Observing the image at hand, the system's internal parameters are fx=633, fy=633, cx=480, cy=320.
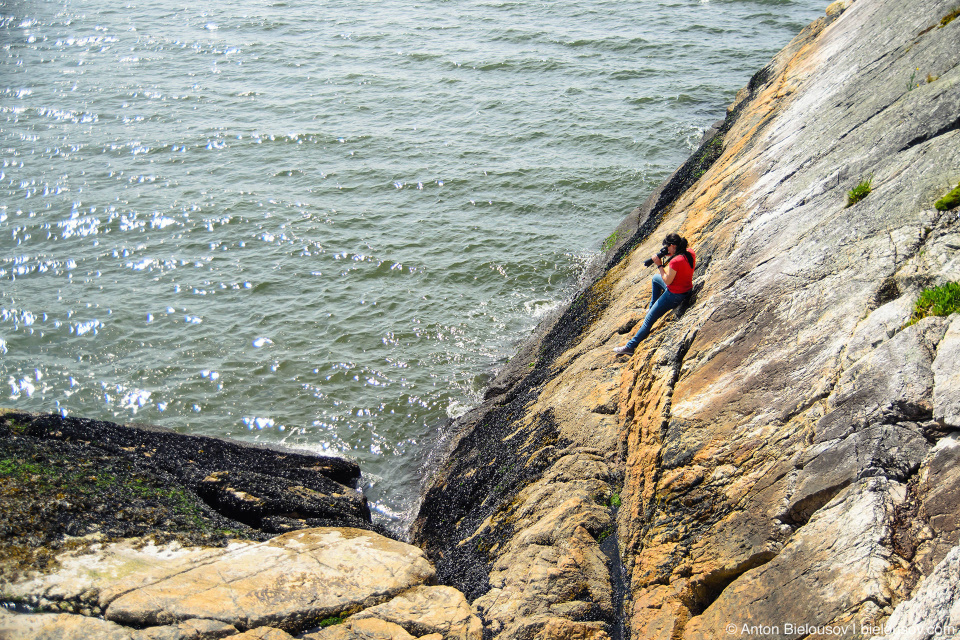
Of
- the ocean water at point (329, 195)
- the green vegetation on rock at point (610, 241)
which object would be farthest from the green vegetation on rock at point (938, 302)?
the green vegetation on rock at point (610, 241)

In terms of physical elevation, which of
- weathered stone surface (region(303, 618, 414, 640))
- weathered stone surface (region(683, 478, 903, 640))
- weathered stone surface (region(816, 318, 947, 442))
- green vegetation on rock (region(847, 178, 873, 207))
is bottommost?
weathered stone surface (region(303, 618, 414, 640))

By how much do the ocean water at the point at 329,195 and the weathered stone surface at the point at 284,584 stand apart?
399 centimetres

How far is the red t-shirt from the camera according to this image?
10.4 metres

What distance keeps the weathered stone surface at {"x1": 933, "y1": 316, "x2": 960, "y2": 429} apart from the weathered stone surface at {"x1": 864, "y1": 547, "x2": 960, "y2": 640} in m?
1.24

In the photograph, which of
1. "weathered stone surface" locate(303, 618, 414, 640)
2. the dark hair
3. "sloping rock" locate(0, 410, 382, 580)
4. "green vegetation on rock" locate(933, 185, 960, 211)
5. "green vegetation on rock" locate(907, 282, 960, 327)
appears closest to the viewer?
"green vegetation on rock" locate(907, 282, 960, 327)

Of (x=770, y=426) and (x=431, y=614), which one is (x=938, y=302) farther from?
(x=431, y=614)

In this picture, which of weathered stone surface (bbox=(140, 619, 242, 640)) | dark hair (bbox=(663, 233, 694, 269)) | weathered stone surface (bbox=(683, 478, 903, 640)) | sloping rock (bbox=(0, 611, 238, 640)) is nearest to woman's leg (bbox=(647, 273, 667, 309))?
dark hair (bbox=(663, 233, 694, 269))

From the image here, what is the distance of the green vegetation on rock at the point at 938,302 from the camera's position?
6.32 meters

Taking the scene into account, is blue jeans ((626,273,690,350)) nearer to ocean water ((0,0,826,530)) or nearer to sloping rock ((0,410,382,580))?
sloping rock ((0,410,382,580))

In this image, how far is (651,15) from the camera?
38.6 m

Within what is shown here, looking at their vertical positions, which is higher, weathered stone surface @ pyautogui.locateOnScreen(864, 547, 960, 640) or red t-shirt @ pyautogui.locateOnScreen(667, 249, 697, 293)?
red t-shirt @ pyautogui.locateOnScreen(667, 249, 697, 293)

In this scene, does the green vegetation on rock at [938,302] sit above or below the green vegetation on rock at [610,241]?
above

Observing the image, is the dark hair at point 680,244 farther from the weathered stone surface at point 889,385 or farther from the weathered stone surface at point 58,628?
the weathered stone surface at point 58,628

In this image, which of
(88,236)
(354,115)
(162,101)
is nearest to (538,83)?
(354,115)
